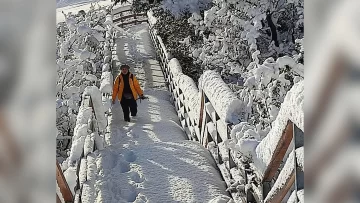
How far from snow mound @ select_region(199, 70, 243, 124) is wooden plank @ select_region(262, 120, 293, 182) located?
128cm

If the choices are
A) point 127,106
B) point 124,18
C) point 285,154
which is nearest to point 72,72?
point 127,106

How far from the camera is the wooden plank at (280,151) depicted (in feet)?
8.83

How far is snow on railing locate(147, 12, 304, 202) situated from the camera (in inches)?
99.2

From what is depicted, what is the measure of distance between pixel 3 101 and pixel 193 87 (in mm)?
7033

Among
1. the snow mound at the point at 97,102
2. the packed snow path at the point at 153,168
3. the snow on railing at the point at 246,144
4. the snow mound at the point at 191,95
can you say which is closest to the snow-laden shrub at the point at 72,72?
the snow mound at the point at 97,102

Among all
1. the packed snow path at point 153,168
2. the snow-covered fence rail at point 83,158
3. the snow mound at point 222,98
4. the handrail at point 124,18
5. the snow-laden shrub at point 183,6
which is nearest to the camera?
the snow-covered fence rail at point 83,158

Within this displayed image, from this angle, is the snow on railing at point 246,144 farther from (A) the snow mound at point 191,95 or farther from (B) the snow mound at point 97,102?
(B) the snow mound at point 97,102

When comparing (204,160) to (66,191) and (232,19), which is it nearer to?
(66,191)

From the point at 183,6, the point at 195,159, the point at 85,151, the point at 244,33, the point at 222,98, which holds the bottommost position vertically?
the point at 195,159

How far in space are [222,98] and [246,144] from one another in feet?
4.99

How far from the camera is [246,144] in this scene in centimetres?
351

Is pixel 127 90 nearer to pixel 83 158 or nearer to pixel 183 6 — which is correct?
pixel 183 6

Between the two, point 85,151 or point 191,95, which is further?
point 191,95

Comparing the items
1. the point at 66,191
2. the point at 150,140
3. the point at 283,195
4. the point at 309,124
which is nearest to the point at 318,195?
the point at 309,124
